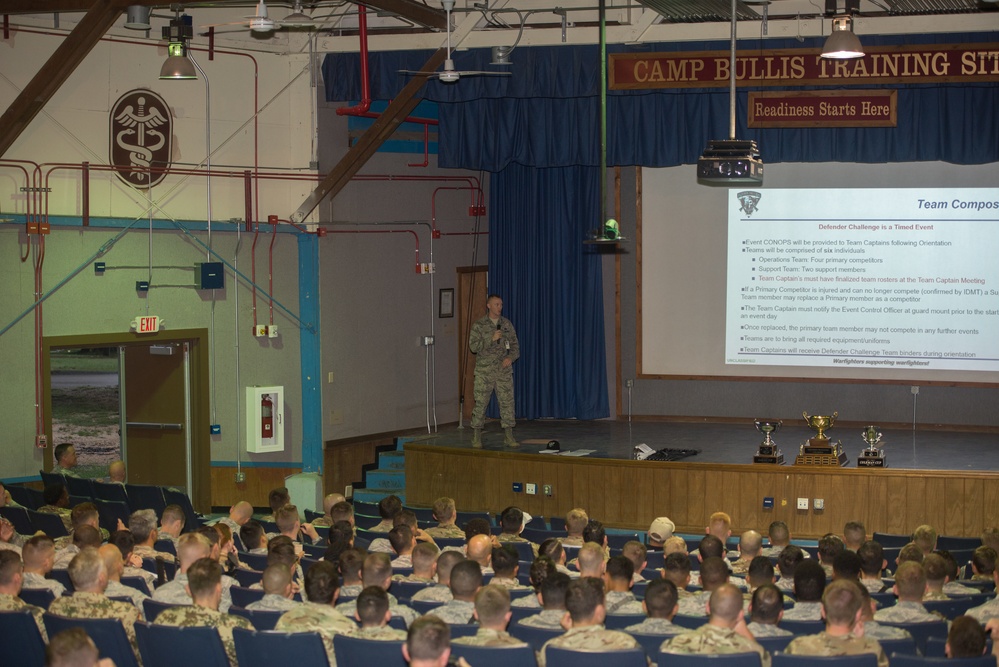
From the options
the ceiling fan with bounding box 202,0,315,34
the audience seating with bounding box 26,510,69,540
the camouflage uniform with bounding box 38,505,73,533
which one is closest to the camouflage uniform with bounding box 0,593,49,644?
the audience seating with bounding box 26,510,69,540

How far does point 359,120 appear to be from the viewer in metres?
13.5

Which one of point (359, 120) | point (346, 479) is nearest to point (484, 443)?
point (346, 479)

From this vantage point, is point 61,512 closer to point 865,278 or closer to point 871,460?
point 871,460

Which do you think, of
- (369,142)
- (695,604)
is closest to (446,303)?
(369,142)

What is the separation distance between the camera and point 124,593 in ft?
19.6

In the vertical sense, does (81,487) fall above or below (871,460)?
below

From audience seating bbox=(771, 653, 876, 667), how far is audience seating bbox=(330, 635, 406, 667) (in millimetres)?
1451

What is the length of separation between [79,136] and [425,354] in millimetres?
4613

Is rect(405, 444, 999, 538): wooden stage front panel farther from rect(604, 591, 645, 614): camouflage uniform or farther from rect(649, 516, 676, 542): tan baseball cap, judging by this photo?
rect(604, 591, 645, 614): camouflage uniform

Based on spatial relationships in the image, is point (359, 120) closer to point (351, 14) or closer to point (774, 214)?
point (351, 14)

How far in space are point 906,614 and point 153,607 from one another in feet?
11.1

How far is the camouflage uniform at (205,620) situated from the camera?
5277 mm

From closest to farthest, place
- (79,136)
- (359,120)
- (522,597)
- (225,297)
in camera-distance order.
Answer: (522,597) → (79,136) → (225,297) → (359,120)

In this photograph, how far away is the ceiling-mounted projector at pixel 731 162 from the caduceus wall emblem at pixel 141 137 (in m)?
5.51
